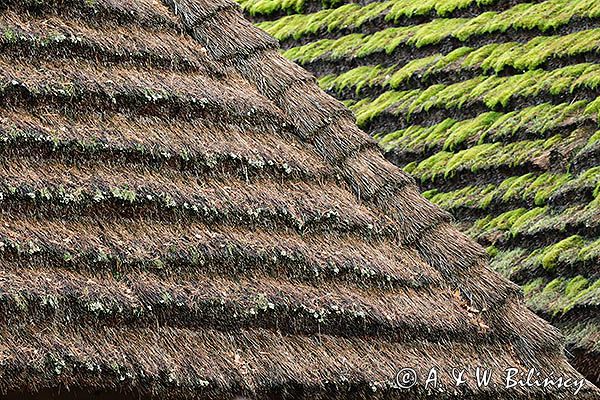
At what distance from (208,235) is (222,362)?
673mm

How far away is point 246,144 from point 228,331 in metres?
1.19

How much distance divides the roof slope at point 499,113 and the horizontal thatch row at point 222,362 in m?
1.42

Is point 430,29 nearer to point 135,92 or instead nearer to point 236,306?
point 135,92

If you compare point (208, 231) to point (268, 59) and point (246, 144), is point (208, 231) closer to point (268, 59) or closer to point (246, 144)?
point (246, 144)

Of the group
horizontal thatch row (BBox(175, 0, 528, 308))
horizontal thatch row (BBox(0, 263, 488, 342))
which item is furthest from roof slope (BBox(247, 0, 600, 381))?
horizontal thatch row (BBox(0, 263, 488, 342))

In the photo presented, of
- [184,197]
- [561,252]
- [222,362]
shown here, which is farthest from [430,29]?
[222,362]

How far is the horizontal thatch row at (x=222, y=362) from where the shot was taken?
4230 millimetres

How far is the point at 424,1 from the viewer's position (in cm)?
914

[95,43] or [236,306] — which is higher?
[95,43]

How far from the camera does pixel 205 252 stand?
199 inches

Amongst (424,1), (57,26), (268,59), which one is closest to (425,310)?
(268,59)

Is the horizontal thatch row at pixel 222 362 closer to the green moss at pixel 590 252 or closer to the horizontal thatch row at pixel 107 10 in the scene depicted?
the green moss at pixel 590 252

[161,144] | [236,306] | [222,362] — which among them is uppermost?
[161,144]

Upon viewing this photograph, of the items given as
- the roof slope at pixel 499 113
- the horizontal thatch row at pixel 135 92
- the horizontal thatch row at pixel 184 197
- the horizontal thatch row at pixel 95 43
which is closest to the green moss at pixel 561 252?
the roof slope at pixel 499 113
